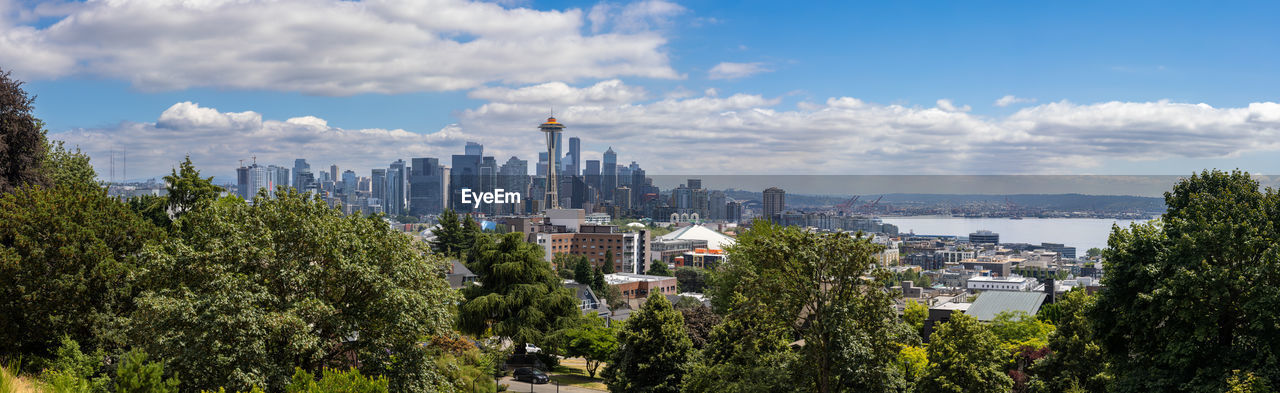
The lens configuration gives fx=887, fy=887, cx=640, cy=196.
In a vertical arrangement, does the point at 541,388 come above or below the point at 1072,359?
below

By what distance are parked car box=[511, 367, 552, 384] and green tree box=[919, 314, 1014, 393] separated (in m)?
12.5

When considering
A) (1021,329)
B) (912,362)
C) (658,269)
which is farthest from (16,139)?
(658,269)

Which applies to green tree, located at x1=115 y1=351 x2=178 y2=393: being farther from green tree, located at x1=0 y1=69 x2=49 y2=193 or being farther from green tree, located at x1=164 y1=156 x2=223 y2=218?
green tree, located at x1=164 y1=156 x2=223 y2=218

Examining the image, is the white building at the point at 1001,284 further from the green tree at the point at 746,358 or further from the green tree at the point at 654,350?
the green tree at the point at 746,358

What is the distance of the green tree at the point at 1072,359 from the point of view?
19141 mm

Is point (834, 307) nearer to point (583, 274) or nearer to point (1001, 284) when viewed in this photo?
point (583, 274)

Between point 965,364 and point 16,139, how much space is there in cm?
2068

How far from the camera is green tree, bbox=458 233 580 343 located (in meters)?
27.0

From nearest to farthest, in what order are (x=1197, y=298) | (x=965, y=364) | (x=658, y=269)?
1. (x=1197, y=298)
2. (x=965, y=364)
3. (x=658, y=269)

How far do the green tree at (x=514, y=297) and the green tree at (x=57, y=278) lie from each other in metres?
12.3

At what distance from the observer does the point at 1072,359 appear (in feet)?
64.2

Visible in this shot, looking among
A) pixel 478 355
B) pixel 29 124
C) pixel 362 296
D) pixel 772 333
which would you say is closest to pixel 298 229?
pixel 362 296

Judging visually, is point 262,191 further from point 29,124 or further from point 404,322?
point 29,124

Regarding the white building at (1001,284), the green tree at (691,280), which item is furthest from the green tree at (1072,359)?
the white building at (1001,284)
